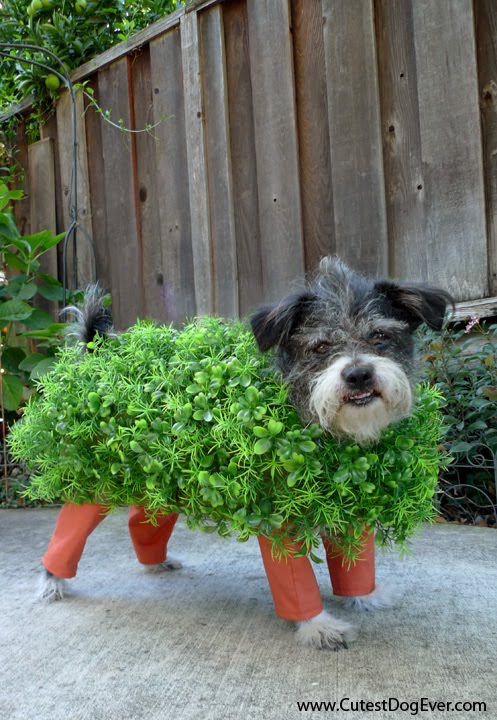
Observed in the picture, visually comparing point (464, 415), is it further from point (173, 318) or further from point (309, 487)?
point (173, 318)

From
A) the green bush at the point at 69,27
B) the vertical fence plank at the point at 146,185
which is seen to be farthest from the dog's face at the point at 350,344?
the green bush at the point at 69,27

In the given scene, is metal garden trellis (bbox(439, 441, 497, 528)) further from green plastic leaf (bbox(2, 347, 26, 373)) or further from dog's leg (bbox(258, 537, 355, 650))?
green plastic leaf (bbox(2, 347, 26, 373))

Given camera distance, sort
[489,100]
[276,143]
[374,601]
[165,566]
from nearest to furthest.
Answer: [374,601]
[165,566]
[489,100]
[276,143]

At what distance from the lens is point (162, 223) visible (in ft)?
15.5

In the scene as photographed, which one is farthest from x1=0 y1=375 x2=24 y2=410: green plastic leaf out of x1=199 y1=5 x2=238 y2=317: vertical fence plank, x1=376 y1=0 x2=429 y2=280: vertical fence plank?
Answer: x1=376 y1=0 x2=429 y2=280: vertical fence plank

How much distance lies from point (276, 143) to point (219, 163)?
476mm

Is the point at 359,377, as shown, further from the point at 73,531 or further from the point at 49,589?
the point at 49,589

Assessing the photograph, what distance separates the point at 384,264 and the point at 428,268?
267 millimetres

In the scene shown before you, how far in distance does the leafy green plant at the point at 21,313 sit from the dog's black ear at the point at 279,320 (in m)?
2.66

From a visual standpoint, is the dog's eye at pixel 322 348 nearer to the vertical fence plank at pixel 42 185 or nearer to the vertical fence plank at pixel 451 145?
the vertical fence plank at pixel 451 145

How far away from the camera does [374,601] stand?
8.46 ft

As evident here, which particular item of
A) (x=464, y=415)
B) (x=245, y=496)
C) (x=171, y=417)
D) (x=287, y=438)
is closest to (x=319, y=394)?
(x=287, y=438)

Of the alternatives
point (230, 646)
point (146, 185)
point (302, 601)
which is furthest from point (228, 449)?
point (146, 185)

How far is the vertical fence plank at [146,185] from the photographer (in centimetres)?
478
